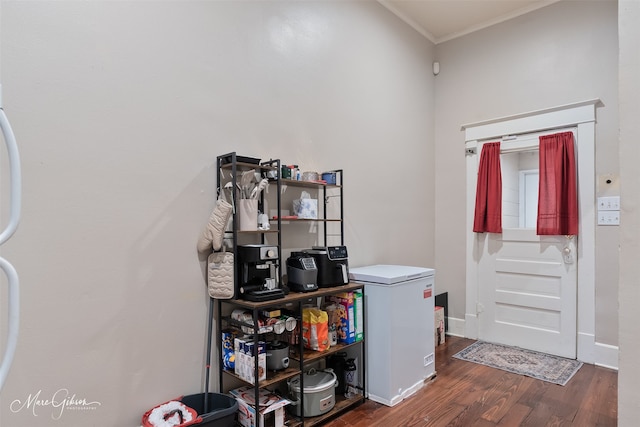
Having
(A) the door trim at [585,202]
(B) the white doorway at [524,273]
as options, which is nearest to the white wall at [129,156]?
(B) the white doorway at [524,273]

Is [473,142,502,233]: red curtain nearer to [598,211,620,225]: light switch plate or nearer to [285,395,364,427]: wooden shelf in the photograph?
[598,211,620,225]: light switch plate

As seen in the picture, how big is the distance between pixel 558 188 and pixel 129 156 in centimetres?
343

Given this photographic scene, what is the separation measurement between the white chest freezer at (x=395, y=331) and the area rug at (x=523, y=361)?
2.72 ft

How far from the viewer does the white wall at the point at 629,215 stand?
1250 millimetres

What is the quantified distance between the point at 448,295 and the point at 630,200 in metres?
2.99

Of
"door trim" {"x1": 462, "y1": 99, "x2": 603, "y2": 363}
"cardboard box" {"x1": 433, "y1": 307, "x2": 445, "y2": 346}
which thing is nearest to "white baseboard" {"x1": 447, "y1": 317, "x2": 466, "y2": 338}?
"cardboard box" {"x1": 433, "y1": 307, "x2": 445, "y2": 346}

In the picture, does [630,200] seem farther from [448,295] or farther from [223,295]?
[448,295]

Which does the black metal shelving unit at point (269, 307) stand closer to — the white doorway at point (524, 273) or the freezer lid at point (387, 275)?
the freezer lid at point (387, 275)

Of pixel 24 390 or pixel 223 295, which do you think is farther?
pixel 223 295

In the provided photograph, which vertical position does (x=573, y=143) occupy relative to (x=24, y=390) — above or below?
above

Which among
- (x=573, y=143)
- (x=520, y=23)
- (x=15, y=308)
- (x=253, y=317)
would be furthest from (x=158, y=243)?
(x=520, y=23)

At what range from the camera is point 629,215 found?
4.14 ft

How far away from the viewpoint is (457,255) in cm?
404

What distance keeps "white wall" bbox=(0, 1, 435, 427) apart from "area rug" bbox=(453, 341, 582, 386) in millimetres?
2307
